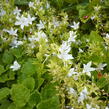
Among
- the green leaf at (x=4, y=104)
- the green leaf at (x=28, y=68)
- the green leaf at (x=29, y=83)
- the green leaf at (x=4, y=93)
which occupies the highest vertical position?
the green leaf at (x=28, y=68)

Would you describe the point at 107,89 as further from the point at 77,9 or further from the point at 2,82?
the point at 77,9

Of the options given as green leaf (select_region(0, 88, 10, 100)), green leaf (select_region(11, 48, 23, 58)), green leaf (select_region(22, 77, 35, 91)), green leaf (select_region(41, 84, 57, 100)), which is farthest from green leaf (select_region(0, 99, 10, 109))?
green leaf (select_region(11, 48, 23, 58))

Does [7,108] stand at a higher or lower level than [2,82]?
lower

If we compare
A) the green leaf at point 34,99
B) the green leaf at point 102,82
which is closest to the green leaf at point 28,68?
the green leaf at point 34,99

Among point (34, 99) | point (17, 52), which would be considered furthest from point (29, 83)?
point (17, 52)

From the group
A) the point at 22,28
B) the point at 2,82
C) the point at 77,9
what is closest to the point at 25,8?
the point at 77,9

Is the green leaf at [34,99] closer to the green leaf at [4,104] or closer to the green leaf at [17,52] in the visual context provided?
the green leaf at [4,104]
